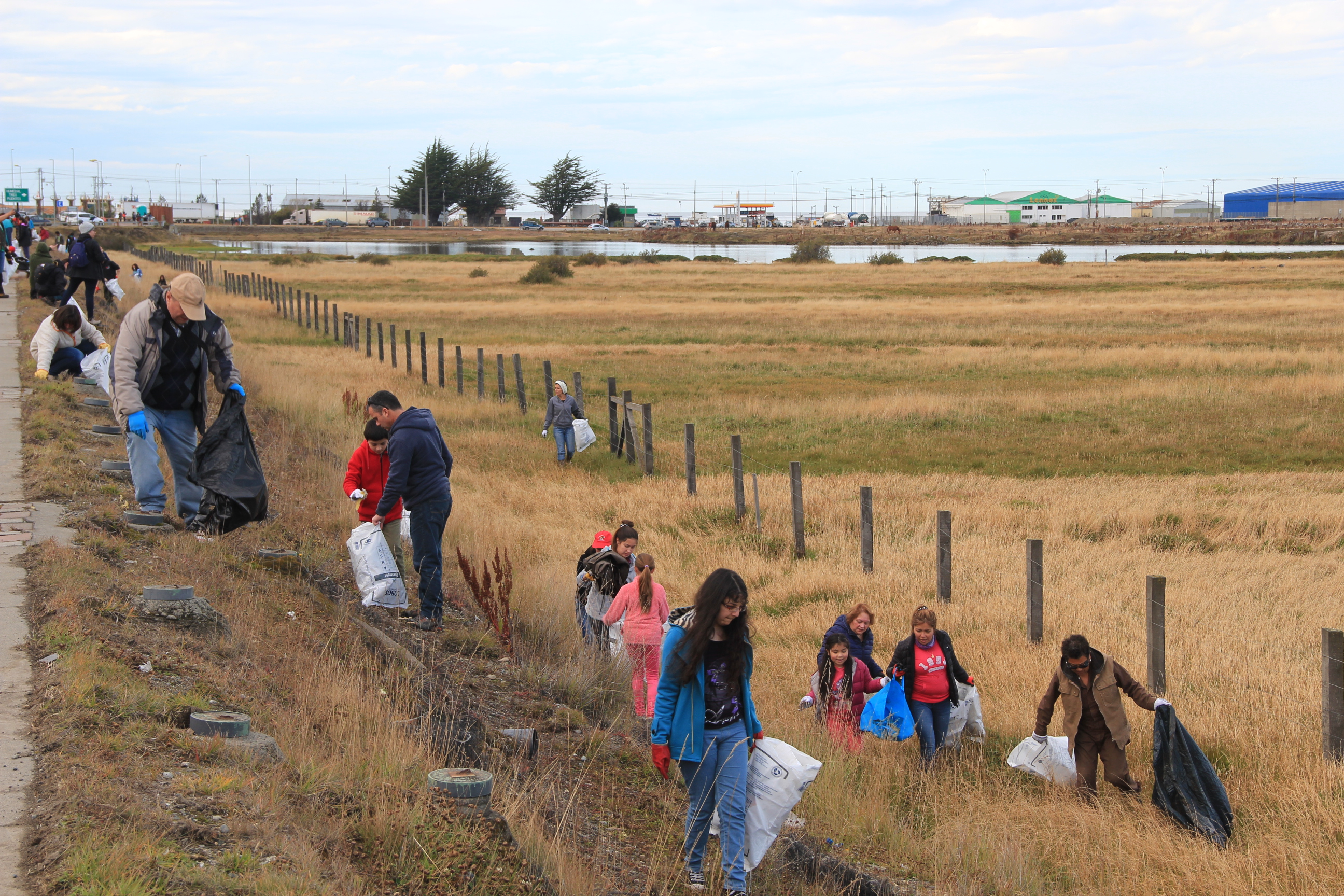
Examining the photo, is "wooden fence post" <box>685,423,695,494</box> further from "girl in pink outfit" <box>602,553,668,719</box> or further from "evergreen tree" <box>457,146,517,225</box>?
"evergreen tree" <box>457,146,517,225</box>

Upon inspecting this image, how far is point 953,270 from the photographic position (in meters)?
67.9

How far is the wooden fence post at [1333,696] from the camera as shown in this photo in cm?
632

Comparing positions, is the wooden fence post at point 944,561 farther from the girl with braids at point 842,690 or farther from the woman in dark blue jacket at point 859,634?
the girl with braids at point 842,690

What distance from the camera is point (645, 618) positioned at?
6.70 metres

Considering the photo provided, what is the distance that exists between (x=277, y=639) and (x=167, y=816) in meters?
3.00

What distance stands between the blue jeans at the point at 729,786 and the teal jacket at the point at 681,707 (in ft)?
0.19

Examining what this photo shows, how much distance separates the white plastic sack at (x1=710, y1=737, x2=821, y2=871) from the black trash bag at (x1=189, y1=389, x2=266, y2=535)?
171 inches

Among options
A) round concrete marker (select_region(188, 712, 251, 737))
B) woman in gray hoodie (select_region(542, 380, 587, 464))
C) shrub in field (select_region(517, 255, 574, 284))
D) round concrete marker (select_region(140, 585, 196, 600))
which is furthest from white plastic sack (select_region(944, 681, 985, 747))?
shrub in field (select_region(517, 255, 574, 284))

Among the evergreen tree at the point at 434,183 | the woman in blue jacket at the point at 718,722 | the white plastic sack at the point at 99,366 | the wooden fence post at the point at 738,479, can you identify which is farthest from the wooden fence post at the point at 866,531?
the evergreen tree at the point at 434,183

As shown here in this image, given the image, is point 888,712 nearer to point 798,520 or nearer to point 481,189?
point 798,520

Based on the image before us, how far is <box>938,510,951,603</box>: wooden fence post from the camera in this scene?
9.61 m

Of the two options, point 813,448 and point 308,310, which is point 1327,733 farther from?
point 308,310

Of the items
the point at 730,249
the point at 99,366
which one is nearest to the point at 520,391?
the point at 99,366

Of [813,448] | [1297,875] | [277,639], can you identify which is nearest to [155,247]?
[813,448]
